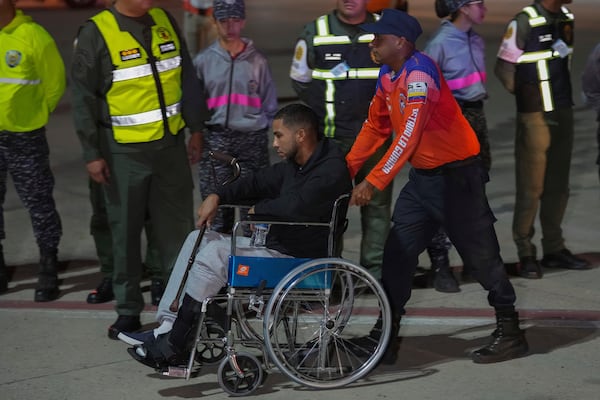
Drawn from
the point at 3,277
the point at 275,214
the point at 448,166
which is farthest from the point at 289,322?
the point at 3,277

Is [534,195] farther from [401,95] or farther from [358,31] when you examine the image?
[401,95]

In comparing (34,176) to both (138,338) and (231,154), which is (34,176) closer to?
(231,154)

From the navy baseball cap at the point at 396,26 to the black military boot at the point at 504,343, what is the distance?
1575mm

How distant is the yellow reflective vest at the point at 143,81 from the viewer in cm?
649

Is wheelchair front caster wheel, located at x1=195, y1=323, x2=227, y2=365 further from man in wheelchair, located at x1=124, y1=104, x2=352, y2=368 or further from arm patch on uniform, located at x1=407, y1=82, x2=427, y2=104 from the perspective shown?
arm patch on uniform, located at x1=407, y1=82, x2=427, y2=104

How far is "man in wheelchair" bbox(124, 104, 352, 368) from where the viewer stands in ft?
18.6

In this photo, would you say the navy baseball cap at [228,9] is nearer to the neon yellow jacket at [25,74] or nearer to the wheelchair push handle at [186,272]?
the neon yellow jacket at [25,74]

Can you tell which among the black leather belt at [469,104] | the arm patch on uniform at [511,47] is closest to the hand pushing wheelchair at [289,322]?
the black leather belt at [469,104]

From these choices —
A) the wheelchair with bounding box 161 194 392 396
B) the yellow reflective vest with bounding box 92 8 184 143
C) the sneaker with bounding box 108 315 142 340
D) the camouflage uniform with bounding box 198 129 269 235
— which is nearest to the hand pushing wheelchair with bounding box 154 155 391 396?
the wheelchair with bounding box 161 194 392 396

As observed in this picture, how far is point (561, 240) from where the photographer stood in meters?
8.11

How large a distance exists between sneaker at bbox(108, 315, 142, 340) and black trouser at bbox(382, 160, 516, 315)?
1.56m

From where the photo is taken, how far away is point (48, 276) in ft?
24.6

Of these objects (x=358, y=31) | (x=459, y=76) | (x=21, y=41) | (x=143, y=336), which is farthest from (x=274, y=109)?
(x=143, y=336)

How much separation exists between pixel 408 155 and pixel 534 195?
2526 millimetres
